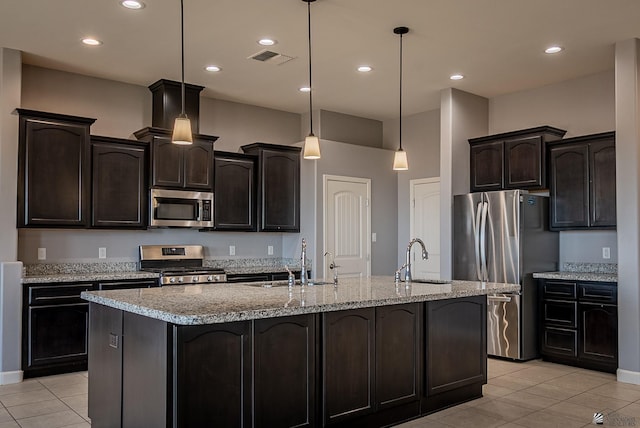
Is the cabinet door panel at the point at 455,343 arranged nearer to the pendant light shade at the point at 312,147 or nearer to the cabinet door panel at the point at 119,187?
the pendant light shade at the point at 312,147

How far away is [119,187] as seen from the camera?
567 cm

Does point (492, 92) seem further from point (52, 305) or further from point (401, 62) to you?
point (52, 305)

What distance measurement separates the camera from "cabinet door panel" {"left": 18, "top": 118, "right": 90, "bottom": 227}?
512 centimetres

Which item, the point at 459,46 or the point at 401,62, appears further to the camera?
the point at 401,62

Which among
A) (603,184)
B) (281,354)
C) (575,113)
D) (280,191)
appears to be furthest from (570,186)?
(281,354)

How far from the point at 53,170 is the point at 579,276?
5.21 meters

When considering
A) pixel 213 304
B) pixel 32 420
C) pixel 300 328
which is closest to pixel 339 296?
pixel 300 328

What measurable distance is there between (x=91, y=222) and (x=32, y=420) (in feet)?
7.01

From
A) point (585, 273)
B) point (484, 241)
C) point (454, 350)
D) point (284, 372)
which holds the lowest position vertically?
point (454, 350)

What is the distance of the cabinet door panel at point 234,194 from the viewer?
646 centimetres

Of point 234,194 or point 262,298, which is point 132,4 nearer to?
point 262,298

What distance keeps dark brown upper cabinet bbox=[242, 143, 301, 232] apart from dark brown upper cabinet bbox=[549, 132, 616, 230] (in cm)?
304

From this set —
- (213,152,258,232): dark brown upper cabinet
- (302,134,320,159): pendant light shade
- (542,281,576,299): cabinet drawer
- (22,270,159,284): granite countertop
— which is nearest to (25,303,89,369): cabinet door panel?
(22,270,159,284): granite countertop

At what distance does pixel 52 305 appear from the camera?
200 inches
